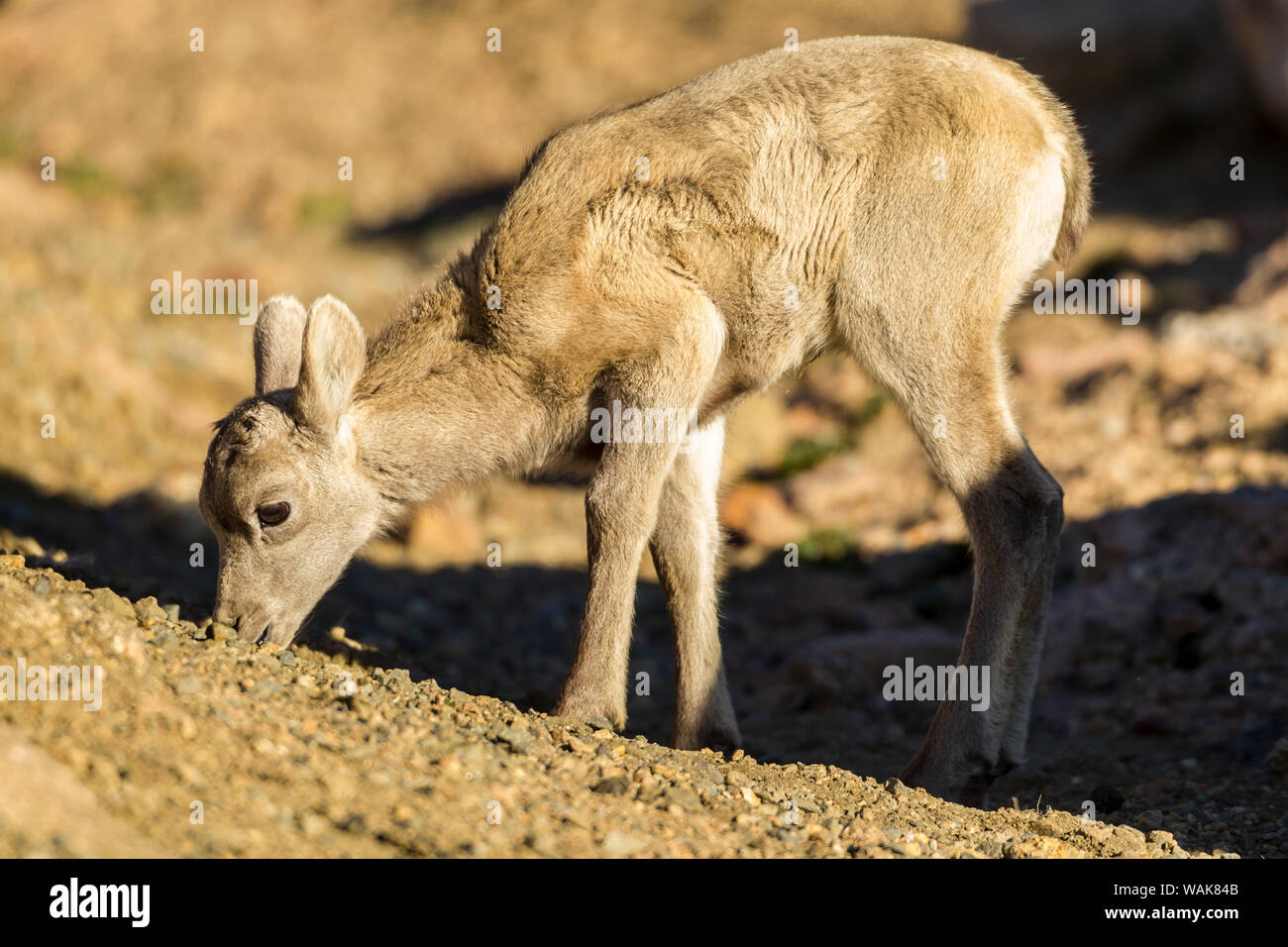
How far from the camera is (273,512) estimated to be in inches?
276

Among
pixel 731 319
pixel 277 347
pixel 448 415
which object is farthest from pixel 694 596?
pixel 277 347

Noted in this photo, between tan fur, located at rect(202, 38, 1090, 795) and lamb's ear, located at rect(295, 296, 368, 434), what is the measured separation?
0.06ft

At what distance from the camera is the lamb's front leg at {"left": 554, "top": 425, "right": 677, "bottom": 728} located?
22.3ft

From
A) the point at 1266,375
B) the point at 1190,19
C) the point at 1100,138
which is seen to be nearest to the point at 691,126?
the point at 1266,375

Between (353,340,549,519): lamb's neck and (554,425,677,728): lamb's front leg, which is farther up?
(353,340,549,519): lamb's neck

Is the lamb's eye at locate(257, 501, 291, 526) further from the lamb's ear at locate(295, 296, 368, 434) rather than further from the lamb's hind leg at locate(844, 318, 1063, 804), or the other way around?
the lamb's hind leg at locate(844, 318, 1063, 804)

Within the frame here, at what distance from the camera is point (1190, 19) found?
68.3ft

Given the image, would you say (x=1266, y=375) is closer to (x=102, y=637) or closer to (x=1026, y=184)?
(x=1026, y=184)

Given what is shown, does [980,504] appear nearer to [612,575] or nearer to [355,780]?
[612,575]

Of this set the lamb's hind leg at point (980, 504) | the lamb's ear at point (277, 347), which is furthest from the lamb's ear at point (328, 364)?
the lamb's hind leg at point (980, 504)

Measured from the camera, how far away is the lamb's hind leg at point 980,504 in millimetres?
6969

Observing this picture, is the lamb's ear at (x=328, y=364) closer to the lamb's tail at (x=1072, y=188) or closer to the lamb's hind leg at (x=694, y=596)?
the lamb's hind leg at (x=694, y=596)

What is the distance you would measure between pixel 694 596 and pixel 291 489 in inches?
92.2

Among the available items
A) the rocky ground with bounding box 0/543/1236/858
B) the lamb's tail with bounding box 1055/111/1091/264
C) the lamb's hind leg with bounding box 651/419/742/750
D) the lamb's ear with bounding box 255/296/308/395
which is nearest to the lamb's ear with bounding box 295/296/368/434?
the lamb's ear with bounding box 255/296/308/395
